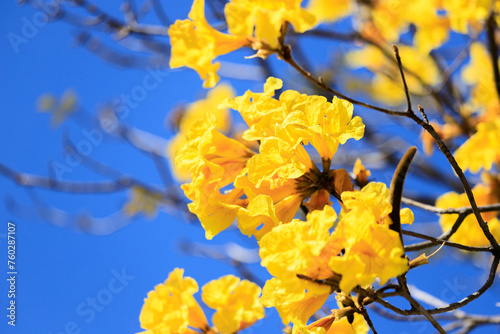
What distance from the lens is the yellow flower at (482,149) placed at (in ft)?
9.25

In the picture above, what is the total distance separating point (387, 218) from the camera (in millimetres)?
1280

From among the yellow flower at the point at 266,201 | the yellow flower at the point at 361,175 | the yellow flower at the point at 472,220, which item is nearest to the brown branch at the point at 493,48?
the yellow flower at the point at 472,220

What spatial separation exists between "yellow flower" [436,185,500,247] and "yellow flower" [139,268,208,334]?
4.87ft

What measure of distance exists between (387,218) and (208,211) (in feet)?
1.99

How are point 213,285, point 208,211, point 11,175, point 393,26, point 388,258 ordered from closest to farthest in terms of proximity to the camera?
point 388,258, point 208,211, point 213,285, point 11,175, point 393,26

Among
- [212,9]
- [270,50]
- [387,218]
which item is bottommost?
[387,218]

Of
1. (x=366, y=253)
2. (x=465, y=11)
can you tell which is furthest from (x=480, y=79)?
(x=366, y=253)

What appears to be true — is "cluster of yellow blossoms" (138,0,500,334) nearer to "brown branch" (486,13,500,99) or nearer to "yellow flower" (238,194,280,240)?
"yellow flower" (238,194,280,240)

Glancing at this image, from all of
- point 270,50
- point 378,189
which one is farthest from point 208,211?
point 270,50

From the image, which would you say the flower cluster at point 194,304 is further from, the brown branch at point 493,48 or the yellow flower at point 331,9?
the yellow flower at point 331,9

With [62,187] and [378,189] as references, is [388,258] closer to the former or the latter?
[378,189]

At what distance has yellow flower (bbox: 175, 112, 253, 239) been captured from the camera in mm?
1583

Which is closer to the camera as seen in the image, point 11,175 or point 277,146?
point 277,146

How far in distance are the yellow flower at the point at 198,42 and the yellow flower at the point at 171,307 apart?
887 millimetres
